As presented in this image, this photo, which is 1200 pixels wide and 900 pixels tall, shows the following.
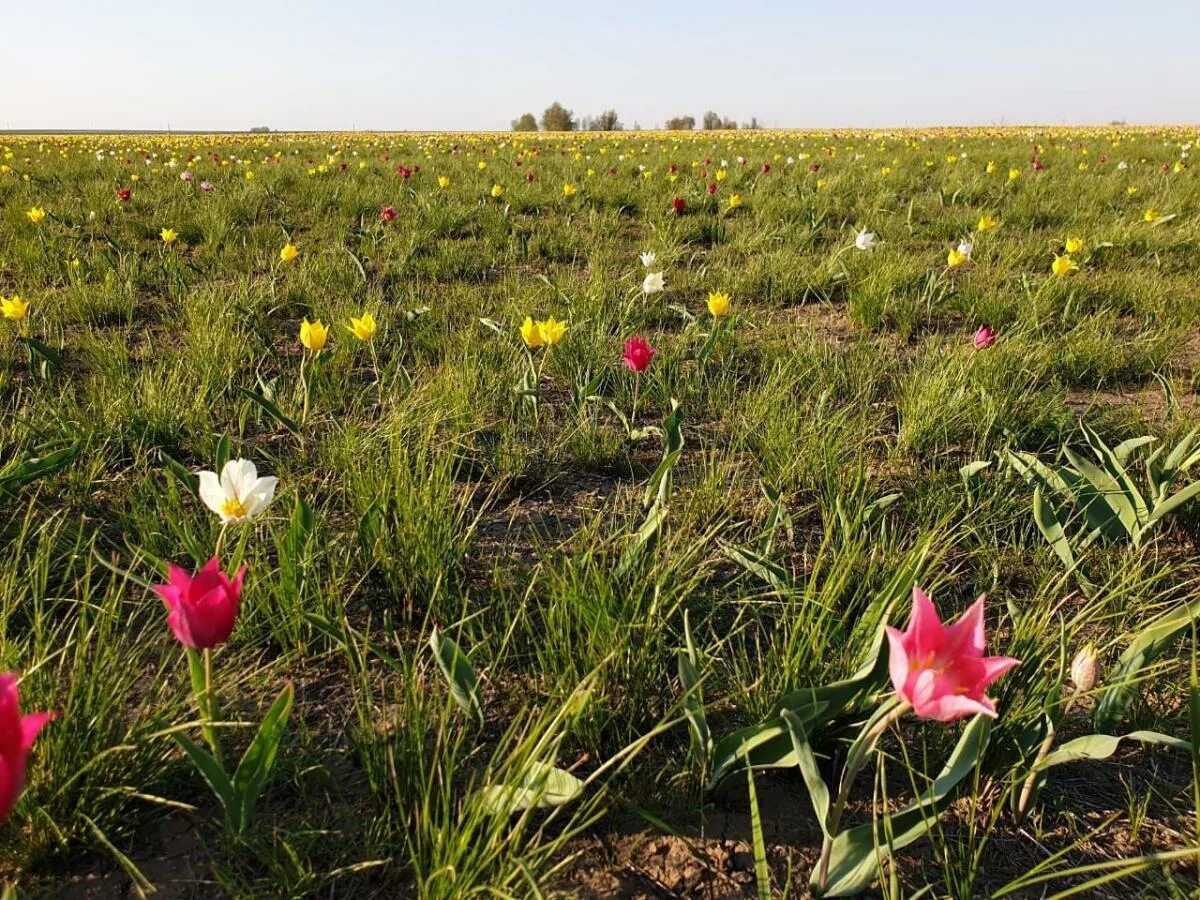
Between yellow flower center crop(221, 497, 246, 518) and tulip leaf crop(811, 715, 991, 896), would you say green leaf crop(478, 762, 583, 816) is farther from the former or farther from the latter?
yellow flower center crop(221, 497, 246, 518)

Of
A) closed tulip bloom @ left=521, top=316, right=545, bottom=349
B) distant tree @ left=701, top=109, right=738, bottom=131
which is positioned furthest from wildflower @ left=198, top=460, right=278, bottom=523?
distant tree @ left=701, top=109, right=738, bottom=131

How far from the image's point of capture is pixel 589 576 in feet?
5.29

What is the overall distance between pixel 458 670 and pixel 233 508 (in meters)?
0.55

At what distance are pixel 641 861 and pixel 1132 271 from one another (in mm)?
4735

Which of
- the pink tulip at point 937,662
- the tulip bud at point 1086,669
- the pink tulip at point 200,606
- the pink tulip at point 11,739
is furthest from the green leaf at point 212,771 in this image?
the tulip bud at point 1086,669

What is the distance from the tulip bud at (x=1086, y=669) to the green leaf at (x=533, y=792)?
31.7 inches

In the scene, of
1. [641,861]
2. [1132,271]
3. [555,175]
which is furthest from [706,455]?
[555,175]

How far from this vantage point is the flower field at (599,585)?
3.67 feet

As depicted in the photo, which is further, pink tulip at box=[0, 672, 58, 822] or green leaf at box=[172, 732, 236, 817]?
green leaf at box=[172, 732, 236, 817]

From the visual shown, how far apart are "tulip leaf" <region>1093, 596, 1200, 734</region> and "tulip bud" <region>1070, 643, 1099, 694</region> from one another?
0.18 meters

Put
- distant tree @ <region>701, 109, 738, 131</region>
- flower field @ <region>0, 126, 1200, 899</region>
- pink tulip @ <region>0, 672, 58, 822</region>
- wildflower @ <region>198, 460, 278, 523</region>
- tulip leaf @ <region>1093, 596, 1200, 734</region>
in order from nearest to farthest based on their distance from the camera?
pink tulip @ <region>0, 672, 58, 822</region> < flower field @ <region>0, 126, 1200, 899</region> < tulip leaf @ <region>1093, 596, 1200, 734</region> < wildflower @ <region>198, 460, 278, 523</region> < distant tree @ <region>701, 109, 738, 131</region>

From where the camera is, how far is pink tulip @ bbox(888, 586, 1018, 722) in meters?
0.88

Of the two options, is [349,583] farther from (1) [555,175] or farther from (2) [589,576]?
(1) [555,175]

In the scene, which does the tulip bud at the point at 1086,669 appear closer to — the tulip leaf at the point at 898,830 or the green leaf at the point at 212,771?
the tulip leaf at the point at 898,830
